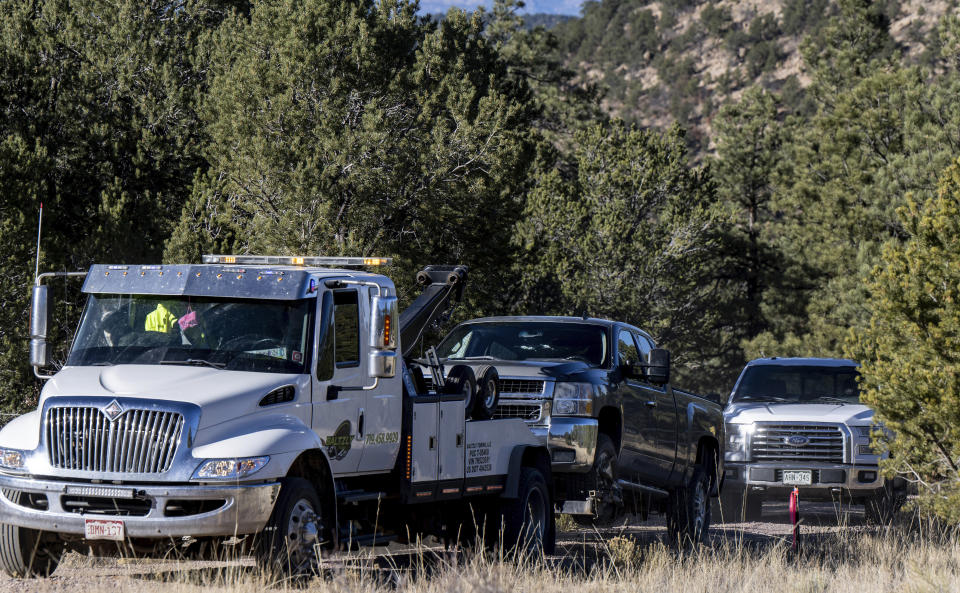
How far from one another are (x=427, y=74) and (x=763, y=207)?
1042 inches

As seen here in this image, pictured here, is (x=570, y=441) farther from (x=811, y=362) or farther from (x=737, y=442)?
(x=811, y=362)

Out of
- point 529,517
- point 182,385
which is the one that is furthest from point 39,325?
point 529,517

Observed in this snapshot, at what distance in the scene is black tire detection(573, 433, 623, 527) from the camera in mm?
11281

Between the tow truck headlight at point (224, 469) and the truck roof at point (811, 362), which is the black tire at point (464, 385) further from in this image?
the truck roof at point (811, 362)

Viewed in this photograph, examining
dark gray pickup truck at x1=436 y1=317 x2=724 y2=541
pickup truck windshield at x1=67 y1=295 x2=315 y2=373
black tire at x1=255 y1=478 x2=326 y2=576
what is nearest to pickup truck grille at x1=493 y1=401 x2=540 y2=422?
dark gray pickup truck at x1=436 y1=317 x2=724 y2=541

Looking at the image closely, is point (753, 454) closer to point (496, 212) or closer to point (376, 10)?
point (496, 212)

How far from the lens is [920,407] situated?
13.6m

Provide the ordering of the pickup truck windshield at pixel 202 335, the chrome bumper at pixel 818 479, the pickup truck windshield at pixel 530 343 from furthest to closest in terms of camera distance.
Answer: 1. the chrome bumper at pixel 818 479
2. the pickup truck windshield at pixel 530 343
3. the pickup truck windshield at pixel 202 335

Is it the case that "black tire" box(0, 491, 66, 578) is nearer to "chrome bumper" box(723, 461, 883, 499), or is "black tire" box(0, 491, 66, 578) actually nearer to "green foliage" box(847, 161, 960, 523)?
"green foliage" box(847, 161, 960, 523)

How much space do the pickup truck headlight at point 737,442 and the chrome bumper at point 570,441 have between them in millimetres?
5318

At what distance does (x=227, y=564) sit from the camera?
880 cm

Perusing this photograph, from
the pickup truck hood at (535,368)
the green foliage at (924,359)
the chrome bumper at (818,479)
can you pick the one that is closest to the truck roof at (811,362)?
the chrome bumper at (818,479)


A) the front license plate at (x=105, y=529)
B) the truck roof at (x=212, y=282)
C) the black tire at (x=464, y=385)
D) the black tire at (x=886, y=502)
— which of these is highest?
the truck roof at (x=212, y=282)

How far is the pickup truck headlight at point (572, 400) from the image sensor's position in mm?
11055
